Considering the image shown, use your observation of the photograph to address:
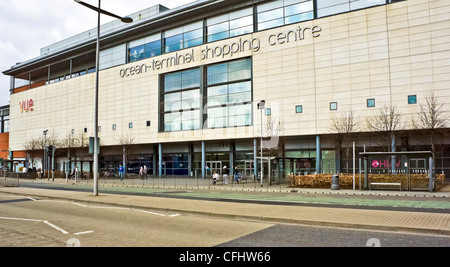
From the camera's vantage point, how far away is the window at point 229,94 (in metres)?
46.1

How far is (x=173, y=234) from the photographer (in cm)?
877

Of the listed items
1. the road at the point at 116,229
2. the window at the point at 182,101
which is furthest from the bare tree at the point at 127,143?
the road at the point at 116,229

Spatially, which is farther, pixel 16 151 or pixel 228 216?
pixel 16 151

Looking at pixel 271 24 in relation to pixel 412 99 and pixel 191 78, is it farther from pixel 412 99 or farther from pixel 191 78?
pixel 412 99

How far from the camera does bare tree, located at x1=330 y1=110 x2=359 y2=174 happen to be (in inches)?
1455

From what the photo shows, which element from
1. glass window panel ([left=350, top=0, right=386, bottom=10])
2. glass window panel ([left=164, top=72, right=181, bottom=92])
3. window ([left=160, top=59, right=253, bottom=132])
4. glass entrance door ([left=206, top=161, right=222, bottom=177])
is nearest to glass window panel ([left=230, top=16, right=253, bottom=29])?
window ([left=160, top=59, right=253, bottom=132])

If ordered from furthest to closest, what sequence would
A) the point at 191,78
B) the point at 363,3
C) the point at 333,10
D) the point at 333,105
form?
the point at 191,78, the point at 333,10, the point at 333,105, the point at 363,3

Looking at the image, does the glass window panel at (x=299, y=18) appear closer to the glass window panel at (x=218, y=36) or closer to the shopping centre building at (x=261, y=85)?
the shopping centre building at (x=261, y=85)

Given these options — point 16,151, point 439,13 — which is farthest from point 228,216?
point 16,151

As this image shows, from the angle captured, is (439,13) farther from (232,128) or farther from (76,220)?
(76,220)

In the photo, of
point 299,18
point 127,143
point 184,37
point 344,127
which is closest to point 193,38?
point 184,37

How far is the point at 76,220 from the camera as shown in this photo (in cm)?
1119

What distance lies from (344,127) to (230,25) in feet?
68.2
